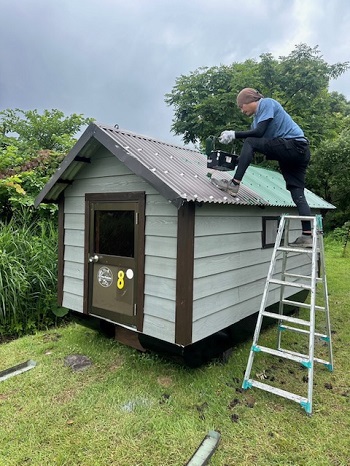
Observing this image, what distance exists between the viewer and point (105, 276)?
3.61m

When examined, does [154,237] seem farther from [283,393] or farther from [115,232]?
[283,393]

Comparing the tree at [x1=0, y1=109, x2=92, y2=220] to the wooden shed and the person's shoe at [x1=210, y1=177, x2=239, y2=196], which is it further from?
the person's shoe at [x1=210, y1=177, x2=239, y2=196]

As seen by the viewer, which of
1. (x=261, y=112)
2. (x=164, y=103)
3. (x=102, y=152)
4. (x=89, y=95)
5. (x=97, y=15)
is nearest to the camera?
(x=261, y=112)

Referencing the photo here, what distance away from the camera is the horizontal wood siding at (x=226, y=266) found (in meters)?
3.06

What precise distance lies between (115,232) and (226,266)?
1335 millimetres

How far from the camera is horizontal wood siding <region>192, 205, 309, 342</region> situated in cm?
306

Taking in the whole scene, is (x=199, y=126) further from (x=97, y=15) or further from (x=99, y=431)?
(x=99, y=431)

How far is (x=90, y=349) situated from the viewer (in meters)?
4.02

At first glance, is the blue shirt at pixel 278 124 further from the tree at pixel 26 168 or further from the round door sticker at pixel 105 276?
the tree at pixel 26 168

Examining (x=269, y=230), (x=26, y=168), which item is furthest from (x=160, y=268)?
(x=26, y=168)

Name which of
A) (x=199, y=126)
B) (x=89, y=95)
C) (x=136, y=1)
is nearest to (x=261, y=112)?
(x=136, y=1)

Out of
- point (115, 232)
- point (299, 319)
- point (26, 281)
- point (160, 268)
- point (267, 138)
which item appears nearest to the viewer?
point (160, 268)

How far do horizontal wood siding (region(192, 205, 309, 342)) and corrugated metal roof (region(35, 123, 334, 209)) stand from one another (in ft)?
0.61

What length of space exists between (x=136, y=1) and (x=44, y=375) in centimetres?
786
